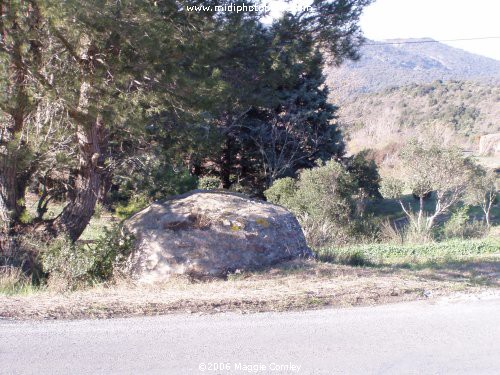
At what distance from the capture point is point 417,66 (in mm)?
90500

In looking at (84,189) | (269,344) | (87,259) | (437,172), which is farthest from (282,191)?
(269,344)

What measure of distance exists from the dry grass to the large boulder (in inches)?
15.0

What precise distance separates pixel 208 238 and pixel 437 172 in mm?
12317

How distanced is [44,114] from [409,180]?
545 inches

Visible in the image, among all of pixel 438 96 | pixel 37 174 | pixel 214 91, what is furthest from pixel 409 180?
pixel 438 96

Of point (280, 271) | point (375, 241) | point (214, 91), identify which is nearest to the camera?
point (280, 271)

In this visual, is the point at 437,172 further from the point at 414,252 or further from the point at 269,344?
the point at 269,344

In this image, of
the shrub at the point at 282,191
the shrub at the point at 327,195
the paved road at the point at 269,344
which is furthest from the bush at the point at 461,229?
the paved road at the point at 269,344

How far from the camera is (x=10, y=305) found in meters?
6.48

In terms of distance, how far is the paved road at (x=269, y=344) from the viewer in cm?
465

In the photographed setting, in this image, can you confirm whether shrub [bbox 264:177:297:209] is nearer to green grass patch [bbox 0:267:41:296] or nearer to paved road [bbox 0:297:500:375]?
green grass patch [bbox 0:267:41:296]

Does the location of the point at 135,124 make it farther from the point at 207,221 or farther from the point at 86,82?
the point at 207,221

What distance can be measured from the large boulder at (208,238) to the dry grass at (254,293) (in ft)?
1.25

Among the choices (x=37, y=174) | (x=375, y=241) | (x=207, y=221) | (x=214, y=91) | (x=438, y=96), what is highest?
(x=438, y=96)
